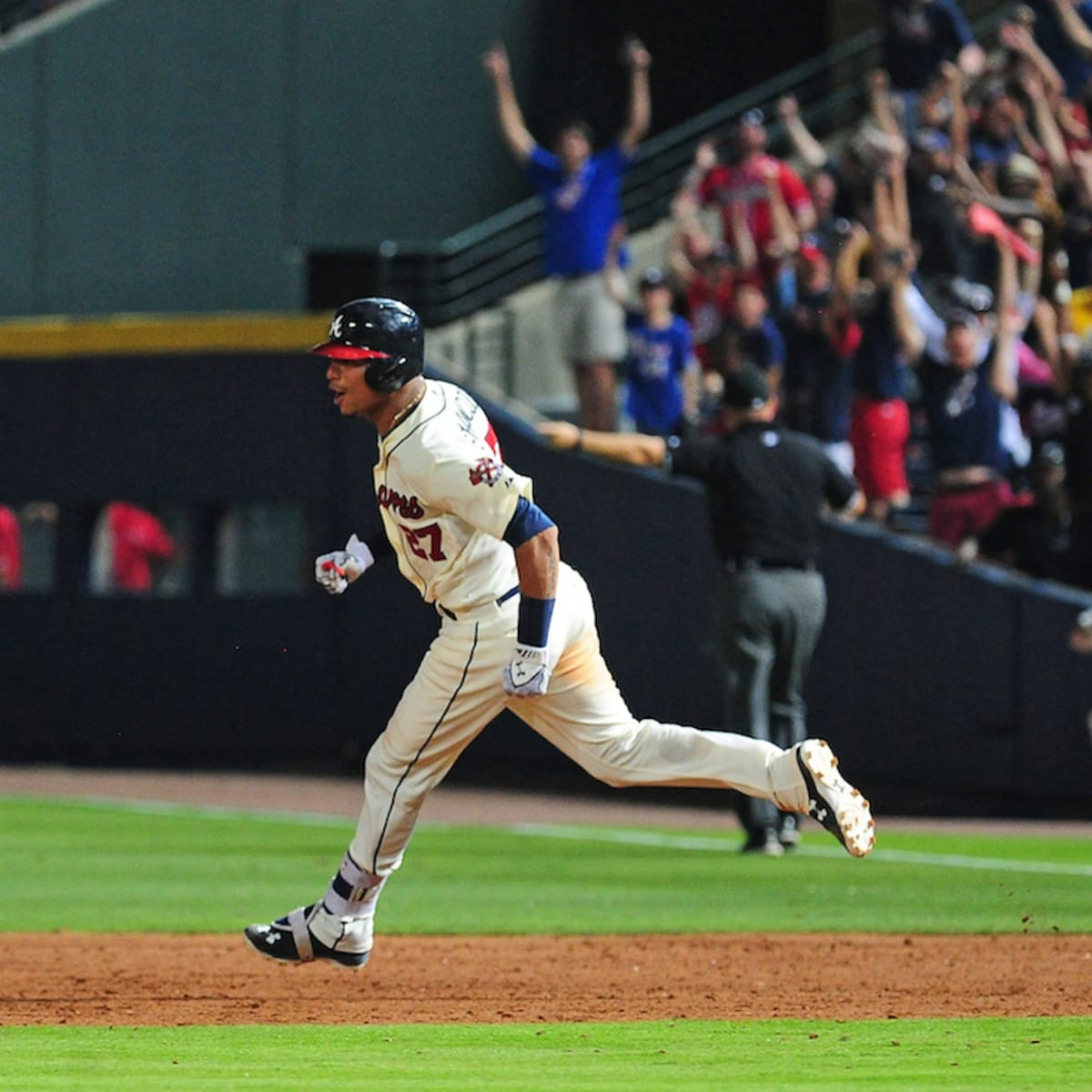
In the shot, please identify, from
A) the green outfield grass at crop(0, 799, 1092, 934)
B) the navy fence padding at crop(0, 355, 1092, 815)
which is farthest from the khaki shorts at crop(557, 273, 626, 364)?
the green outfield grass at crop(0, 799, 1092, 934)

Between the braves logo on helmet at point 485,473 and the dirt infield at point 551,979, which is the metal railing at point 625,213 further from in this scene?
the braves logo on helmet at point 485,473

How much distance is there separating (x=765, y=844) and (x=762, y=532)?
5.80 ft

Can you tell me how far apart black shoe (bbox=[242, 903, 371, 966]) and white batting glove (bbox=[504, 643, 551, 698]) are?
44.7 inches

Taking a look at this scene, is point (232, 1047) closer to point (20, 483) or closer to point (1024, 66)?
point (1024, 66)

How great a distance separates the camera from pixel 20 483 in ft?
64.4

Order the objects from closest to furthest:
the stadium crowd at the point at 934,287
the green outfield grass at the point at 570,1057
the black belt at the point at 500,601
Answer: the green outfield grass at the point at 570,1057 → the black belt at the point at 500,601 → the stadium crowd at the point at 934,287

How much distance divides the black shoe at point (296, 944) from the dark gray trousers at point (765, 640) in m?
4.45

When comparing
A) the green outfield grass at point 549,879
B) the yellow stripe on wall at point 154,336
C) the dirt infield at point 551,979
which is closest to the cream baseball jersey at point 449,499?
the dirt infield at point 551,979

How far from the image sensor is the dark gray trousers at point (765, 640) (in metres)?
12.0

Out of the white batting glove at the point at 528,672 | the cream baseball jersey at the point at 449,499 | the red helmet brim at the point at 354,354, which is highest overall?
the red helmet brim at the point at 354,354

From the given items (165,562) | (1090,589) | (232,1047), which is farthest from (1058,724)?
(232,1047)

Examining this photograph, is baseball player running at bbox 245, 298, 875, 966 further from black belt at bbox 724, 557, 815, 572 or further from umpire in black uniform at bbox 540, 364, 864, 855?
black belt at bbox 724, 557, 815, 572

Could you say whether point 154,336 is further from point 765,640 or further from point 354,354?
point 354,354

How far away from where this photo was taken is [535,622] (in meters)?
7.28
